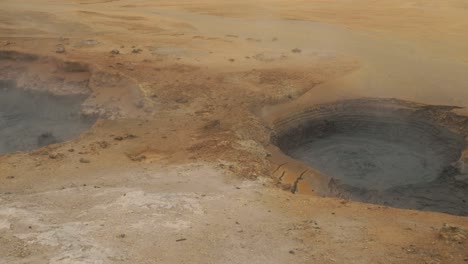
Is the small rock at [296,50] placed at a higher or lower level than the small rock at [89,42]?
higher

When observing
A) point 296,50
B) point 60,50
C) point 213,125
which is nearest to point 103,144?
point 213,125

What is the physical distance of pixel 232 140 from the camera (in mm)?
7309

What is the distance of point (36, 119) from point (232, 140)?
4.35 meters

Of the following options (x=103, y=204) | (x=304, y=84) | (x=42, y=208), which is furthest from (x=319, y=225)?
(x=304, y=84)

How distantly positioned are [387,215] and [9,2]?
1701cm

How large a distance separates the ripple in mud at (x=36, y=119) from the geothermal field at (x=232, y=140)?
1.5 inches

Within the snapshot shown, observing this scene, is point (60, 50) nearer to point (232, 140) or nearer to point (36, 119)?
point (36, 119)

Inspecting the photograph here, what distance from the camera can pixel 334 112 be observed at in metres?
9.06

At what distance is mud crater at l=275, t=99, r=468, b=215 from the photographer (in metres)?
7.32

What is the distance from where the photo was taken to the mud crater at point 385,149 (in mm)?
7316

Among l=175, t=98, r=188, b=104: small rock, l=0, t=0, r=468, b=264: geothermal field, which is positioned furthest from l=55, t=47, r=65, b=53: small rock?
l=175, t=98, r=188, b=104: small rock

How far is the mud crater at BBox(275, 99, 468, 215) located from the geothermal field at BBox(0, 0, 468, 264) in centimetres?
3

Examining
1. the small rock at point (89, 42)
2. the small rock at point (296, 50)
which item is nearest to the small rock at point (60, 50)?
the small rock at point (89, 42)

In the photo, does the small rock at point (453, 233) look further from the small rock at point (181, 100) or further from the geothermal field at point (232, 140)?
the small rock at point (181, 100)
